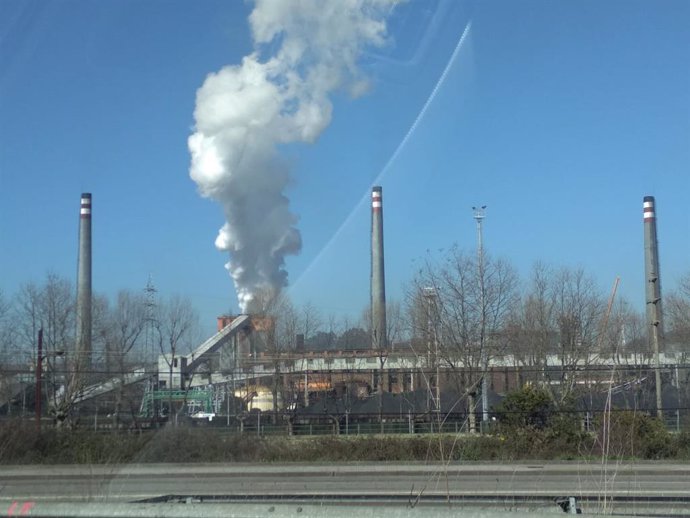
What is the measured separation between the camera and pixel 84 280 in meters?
58.0

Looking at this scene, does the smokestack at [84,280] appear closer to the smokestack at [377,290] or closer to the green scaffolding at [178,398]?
the green scaffolding at [178,398]

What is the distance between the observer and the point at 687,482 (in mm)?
18375

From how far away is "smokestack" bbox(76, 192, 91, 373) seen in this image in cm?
4912

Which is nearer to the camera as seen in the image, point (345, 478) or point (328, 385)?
point (345, 478)

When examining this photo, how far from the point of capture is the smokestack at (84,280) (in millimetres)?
49125

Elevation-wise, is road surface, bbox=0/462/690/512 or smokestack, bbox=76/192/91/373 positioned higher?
smokestack, bbox=76/192/91/373

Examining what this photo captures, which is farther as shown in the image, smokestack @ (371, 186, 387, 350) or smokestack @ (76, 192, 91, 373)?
smokestack @ (371, 186, 387, 350)

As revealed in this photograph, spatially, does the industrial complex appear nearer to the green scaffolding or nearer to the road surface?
the green scaffolding

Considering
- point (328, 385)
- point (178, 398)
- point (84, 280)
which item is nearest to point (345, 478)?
point (178, 398)

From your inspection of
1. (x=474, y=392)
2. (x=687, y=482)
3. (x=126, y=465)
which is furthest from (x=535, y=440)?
(x=126, y=465)

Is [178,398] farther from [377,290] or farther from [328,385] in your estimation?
[377,290]

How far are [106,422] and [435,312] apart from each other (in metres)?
17.2

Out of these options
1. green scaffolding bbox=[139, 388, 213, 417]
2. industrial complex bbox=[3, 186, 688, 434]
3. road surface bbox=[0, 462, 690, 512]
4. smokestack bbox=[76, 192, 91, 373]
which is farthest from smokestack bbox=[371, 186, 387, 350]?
road surface bbox=[0, 462, 690, 512]

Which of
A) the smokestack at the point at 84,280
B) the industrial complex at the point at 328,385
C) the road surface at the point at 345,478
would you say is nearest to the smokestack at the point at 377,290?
the industrial complex at the point at 328,385
